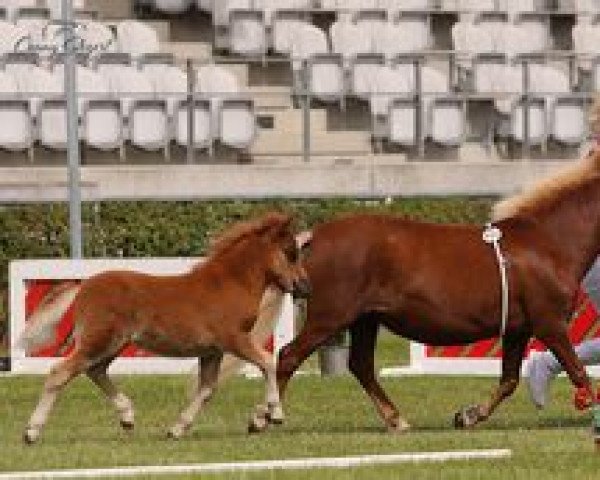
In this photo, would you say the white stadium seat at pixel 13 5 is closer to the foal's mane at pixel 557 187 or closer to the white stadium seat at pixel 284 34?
the white stadium seat at pixel 284 34

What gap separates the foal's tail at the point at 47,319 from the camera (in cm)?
1555

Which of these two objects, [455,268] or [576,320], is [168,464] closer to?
[455,268]

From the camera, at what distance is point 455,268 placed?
52.5ft

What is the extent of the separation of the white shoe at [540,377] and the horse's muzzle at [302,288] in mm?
1912

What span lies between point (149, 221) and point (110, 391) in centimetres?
1196

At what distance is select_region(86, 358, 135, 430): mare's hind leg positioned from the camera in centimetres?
1533

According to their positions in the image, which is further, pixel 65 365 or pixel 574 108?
pixel 574 108

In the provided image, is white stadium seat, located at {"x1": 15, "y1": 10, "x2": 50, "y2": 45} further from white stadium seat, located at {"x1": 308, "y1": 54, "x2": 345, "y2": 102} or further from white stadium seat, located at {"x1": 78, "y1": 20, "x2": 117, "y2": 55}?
white stadium seat, located at {"x1": 308, "y1": 54, "x2": 345, "y2": 102}

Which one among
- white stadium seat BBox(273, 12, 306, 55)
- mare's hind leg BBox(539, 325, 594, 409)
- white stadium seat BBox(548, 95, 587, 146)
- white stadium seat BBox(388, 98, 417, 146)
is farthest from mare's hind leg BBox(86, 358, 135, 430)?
white stadium seat BBox(548, 95, 587, 146)

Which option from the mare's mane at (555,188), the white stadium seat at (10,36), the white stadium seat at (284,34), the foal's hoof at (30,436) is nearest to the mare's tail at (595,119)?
the mare's mane at (555,188)

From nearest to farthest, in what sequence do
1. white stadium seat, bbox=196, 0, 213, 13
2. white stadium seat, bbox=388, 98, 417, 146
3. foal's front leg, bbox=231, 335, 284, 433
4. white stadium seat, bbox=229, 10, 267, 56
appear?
foal's front leg, bbox=231, 335, 284, 433 → white stadium seat, bbox=388, 98, 417, 146 → white stadium seat, bbox=229, 10, 267, 56 → white stadium seat, bbox=196, 0, 213, 13

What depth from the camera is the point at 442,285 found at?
1598 cm

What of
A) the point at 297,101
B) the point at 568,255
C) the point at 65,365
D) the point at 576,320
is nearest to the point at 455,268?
the point at 568,255

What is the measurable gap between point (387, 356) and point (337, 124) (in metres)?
6.46
